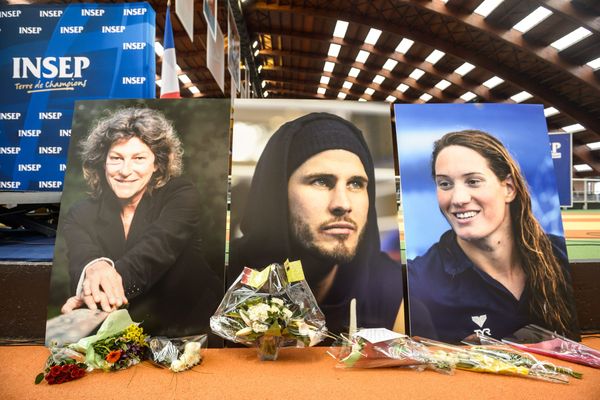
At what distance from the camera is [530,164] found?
161cm

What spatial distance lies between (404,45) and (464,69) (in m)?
2.28

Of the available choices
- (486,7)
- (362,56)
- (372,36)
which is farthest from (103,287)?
(362,56)

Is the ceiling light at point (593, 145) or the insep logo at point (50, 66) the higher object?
the ceiling light at point (593, 145)

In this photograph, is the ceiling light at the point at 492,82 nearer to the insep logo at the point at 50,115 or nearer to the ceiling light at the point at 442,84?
the ceiling light at the point at 442,84

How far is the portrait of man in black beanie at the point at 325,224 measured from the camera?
4.77ft

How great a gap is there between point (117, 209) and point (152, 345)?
0.57 m

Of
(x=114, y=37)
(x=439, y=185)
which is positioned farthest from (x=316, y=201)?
(x=114, y=37)

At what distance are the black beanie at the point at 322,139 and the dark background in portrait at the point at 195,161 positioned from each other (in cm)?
30

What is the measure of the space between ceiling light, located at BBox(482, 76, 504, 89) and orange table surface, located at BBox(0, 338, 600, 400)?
13016mm

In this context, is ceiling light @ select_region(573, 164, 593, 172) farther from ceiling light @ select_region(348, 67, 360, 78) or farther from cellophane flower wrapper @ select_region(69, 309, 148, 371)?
cellophane flower wrapper @ select_region(69, 309, 148, 371)

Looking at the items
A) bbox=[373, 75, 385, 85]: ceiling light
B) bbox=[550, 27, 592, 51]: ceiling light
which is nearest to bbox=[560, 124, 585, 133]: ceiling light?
bbox=[550, 27, 592, 51]: ceiling light

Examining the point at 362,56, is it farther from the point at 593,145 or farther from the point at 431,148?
the point at 431,148

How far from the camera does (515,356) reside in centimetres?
126

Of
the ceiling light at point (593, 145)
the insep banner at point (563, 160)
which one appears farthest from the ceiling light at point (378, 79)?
the insep banner at point (563, 160)
